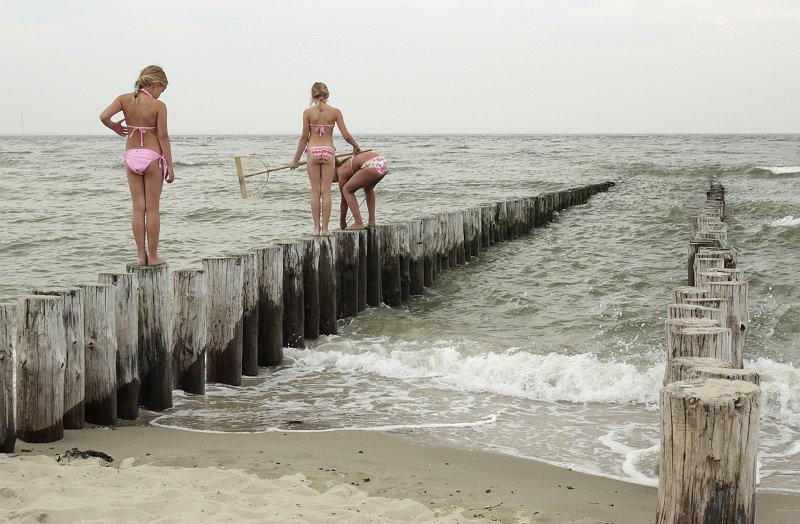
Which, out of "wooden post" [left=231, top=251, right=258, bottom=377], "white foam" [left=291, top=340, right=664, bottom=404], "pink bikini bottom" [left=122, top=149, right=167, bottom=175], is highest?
"pink bikini bottom" [left=122, top=149, right=167, bottom=175]

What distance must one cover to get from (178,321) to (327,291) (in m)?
2.85

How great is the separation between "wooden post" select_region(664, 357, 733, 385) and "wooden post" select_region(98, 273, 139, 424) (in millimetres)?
3722

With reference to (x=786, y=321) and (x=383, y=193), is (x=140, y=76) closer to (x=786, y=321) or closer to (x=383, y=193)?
(x=786, y=321)

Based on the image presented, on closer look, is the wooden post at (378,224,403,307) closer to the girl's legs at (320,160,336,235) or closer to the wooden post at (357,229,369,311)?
the wooden post at (357,229,369,311)

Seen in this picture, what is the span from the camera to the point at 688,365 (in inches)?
168

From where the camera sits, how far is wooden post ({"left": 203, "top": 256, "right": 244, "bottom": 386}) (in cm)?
728

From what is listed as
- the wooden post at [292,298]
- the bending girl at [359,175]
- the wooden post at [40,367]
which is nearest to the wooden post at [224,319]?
the wooden post at [292,298]

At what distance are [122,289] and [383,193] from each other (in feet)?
75.5

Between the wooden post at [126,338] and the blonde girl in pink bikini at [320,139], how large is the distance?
4.19 meters

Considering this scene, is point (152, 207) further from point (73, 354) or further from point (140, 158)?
point (73, 354)

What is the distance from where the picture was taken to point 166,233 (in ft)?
59.7

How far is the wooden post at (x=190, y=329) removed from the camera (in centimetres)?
678

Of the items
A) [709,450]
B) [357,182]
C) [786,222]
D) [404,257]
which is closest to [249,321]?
[357,182]

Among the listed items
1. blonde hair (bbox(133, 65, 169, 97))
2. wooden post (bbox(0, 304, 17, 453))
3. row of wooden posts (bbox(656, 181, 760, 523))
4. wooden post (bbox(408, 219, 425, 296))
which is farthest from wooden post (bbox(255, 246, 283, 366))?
row of wooden posts (bbox(656, 181, 760, 523))
